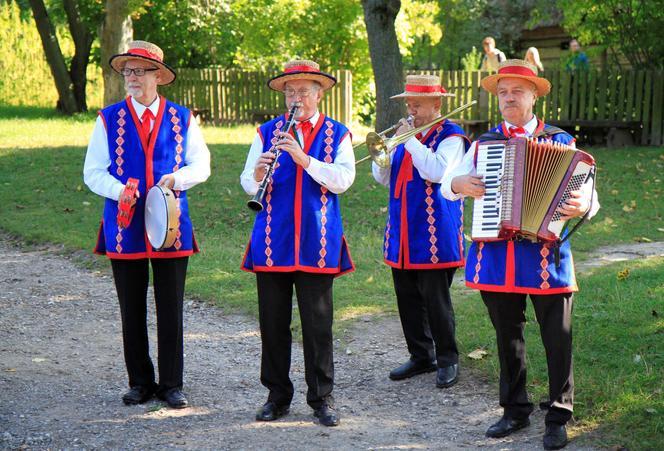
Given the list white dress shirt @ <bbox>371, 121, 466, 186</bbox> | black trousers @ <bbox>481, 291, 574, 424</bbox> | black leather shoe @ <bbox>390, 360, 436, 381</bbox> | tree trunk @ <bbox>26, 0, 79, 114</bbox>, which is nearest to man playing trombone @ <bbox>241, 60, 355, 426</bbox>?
white dress shirt @ <bbox>371, 121, 466, 186</bbox>

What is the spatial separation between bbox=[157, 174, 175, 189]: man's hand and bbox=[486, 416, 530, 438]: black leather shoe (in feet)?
7.80

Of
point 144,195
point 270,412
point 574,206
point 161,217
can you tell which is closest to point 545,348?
point 574,206

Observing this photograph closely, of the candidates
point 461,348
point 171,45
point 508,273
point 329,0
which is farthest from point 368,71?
point 508,273

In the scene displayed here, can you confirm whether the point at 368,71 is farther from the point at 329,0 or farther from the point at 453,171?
the point at 453,171

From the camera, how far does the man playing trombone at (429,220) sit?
5945 mm

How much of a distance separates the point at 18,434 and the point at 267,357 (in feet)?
4.88

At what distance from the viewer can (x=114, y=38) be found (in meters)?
19.8

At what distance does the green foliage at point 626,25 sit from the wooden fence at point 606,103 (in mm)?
833

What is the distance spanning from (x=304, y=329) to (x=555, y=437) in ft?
5.17

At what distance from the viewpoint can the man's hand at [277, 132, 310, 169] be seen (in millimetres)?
5082

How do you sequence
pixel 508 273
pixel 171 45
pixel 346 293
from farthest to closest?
pixel 171 45 → pixel 346 293 → pixel 508 273

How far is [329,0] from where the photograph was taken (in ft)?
76.6

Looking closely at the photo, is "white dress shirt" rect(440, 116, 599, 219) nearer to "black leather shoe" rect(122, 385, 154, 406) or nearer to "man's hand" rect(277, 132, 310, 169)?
"man's hand" rect(277, 132, 310, 169)

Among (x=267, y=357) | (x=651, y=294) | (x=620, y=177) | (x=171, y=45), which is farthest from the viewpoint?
(x=171, y=45)
